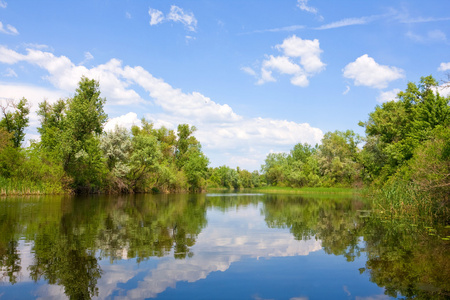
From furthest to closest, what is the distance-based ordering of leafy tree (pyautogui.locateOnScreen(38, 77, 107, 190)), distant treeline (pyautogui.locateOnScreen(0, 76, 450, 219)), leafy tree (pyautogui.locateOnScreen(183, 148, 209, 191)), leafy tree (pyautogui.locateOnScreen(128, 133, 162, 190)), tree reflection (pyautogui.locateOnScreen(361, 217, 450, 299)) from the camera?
1. leafy tree (pyautogui.locateOnScreen(183, 148, 209, 191))
2. leafy tree (pyautogui.locateOnScreen(128, 133, 162, 190))
3. leafy tree (pyautogui.locateOnScreen(38, 77, 107, 190))
4. distant treeline (pyautogui.locateOnScreen(0, 76, 450, 219))
5. tree reflection (pyautogui.locateOnScreen(361, 217, 450, 299))

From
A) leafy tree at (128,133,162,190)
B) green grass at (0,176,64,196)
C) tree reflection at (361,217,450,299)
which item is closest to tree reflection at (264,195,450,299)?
tree reflection at (361,217,450,299)

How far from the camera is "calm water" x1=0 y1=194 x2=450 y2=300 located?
7133 mm

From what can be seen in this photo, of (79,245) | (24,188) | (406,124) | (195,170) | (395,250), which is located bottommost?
(395,250)

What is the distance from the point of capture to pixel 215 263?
9.68 meters

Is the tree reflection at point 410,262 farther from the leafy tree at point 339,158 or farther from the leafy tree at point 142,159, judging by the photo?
the leafy tree at point 339,158

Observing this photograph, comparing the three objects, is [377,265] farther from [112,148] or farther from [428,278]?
[112,148]

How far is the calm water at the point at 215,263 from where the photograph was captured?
7.13 metres

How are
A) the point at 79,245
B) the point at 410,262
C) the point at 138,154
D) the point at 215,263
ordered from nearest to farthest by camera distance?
the point at 215,263 < the point at 410,262 < the point at 79,245 < the point at 138,154

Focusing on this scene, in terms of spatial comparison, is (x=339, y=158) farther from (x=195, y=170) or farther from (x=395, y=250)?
(x=395, y=250)

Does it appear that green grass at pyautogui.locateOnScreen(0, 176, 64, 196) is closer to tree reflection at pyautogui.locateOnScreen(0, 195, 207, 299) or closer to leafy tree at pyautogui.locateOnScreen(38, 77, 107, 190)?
leafy tree at pyautogui.locateOnScreen(38, 77, 107, 190)

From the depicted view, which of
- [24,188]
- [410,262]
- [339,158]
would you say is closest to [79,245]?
[410,262]

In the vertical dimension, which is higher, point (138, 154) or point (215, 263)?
point (138, 154)

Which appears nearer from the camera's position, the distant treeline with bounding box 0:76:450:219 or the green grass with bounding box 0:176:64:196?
the distant treeline with bounding box 0:76:450:219

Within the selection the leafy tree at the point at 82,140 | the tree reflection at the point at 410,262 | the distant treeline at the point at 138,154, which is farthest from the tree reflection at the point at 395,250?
Answer: the leafy tree at the point at 82,140
